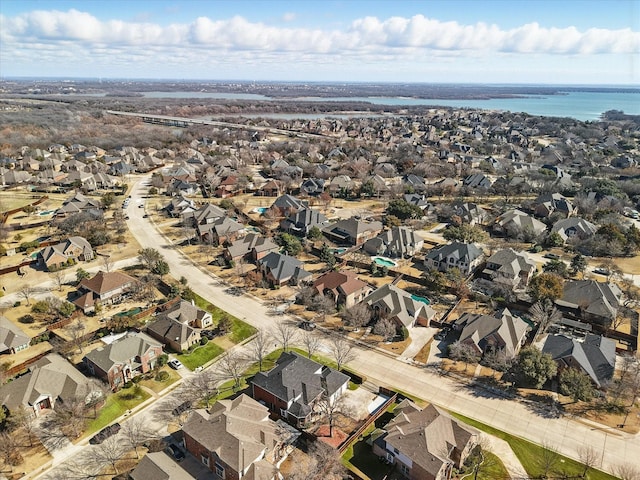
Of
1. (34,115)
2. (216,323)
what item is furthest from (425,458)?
(34,115)

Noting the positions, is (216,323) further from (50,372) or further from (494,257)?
(494,257)

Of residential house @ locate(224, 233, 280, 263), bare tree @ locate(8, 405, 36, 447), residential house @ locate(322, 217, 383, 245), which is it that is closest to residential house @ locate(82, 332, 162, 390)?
bare tree @ locate(8, 405, 36, 447)

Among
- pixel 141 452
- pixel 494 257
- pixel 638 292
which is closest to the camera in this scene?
pixel 141 452

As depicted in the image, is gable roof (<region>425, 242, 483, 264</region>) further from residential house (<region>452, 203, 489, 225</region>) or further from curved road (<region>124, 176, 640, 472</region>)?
curved road (<region>124, 176, 640, 472</region>)

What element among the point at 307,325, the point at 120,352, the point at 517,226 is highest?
the point at 517,226

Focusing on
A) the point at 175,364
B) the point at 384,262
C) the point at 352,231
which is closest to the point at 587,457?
the point at 175,364

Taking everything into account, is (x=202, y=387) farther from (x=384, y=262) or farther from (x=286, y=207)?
(x=286, y=207)

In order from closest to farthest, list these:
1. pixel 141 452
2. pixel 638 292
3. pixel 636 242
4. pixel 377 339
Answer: pixel 141 452
pixel 377 339
pixel 638 292
pixel 636 242

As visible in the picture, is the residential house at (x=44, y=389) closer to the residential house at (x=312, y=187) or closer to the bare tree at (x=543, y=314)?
the bare tree at (x=543, y=314)
